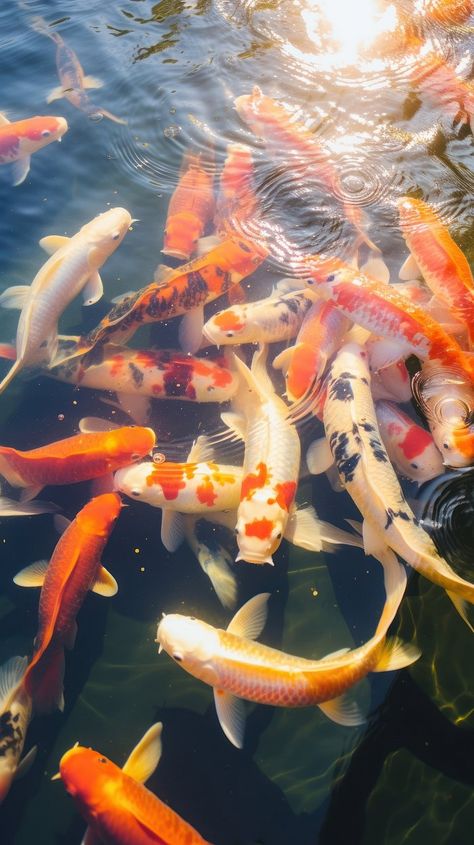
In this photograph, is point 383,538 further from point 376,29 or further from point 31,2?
point 31,2

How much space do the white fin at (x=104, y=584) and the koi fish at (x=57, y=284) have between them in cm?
171

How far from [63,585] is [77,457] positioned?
90cm

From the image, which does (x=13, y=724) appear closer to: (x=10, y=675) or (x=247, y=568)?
(x=10, y=675)

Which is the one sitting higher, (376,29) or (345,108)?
(376,29)

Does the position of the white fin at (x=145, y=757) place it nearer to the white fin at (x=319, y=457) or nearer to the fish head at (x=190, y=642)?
the fish head at (x=190, y=642)

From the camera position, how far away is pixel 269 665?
3.26 metres

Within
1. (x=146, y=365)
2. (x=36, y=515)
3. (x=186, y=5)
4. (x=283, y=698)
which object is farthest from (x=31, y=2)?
(x=283, y=698)

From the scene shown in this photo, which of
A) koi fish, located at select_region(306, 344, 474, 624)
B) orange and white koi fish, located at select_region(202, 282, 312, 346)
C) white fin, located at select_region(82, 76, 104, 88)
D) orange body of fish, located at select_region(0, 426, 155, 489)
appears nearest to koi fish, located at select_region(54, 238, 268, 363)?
orange and white koi fish, located at select_region(202, 282, 312, 346)

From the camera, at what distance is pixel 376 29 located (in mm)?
6844

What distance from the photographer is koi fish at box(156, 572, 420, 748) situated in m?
3.20

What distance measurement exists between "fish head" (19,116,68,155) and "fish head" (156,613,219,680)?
5.23 m

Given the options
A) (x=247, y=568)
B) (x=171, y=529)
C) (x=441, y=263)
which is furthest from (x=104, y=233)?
(x=247, y=568)

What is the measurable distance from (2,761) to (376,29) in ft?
26.8

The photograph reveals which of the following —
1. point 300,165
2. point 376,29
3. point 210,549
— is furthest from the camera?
point 376,29
